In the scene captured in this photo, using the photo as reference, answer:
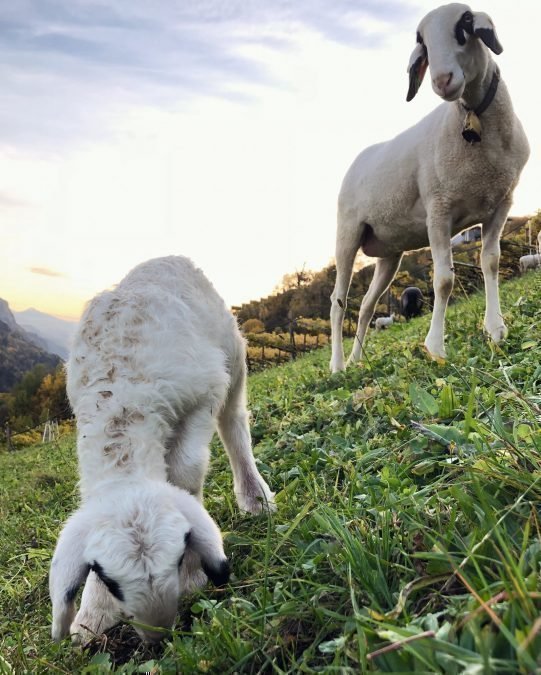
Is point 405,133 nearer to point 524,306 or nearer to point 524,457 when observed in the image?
point 524,306

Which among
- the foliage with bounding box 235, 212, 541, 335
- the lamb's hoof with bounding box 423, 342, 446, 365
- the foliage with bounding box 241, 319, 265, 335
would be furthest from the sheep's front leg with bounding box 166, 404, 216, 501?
the foliage with bounding box 241, 319, 265, 335

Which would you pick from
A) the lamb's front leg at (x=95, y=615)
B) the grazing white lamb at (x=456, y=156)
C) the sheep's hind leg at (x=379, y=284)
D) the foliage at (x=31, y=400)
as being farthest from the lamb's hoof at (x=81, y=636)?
the foliage at (x=31, y=400)

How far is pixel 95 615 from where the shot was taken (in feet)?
8.60

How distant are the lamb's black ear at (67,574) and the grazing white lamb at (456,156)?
3435 mm

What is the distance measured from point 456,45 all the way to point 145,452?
454cm

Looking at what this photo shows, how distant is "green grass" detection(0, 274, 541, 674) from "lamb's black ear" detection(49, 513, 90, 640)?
18cm

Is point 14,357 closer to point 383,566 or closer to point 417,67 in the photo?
point 417,67

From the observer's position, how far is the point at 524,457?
201cm

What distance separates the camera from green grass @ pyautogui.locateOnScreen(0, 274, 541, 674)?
143 cm

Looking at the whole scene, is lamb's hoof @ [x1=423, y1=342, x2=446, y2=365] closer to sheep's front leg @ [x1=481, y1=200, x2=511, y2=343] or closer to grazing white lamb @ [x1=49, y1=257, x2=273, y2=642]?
sheep's front leg @ [x1=481, y1=200, x2=511, y2=343]

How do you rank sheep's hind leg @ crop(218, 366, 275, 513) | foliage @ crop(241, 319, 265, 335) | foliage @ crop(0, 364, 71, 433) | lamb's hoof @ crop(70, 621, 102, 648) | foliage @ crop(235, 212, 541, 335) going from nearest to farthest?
lamb's hoof @ crop(70, 621, 102, 648) → sheep's hind leg @ crop(218, 366, 275, 513) → foliage @ crop(235, 212, 541, 335) → foliage @ crop(241, 319, 265, 335) → foliage @ crop(0, 364, 71, 433)

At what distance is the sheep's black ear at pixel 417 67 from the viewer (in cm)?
565

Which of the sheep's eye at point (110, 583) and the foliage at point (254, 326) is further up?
the sheep's eye at point (110, 583)

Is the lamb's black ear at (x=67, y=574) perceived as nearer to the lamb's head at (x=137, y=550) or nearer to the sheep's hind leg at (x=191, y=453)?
the lamb's head at (x=137, y=550)
